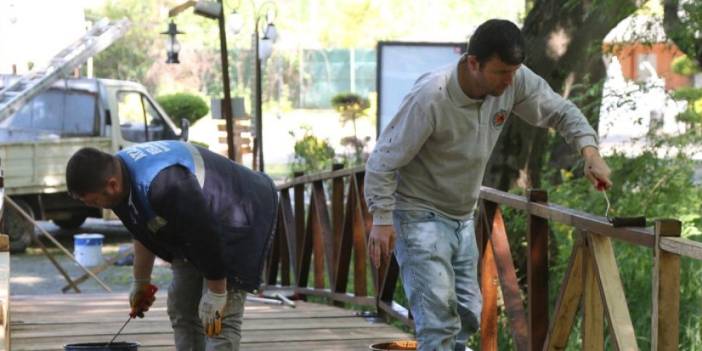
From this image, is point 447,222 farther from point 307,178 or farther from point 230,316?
point 307,178

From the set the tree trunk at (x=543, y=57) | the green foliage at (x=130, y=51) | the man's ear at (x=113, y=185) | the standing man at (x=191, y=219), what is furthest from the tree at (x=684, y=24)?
the green foliage at (x=130, y=51)

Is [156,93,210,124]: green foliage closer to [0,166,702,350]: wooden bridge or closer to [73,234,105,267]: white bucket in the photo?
[73,234,105,267]: white bucket

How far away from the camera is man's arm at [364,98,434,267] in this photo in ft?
15.2

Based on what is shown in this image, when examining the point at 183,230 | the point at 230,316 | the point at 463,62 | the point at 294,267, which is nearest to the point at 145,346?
the point at 230,316

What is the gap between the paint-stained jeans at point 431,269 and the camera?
4.80m

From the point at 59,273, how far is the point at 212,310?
10.3 meters

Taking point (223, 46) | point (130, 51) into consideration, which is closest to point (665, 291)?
point (223, 46)

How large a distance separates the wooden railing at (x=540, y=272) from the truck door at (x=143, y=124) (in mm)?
8475

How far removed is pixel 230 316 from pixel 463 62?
1283mm

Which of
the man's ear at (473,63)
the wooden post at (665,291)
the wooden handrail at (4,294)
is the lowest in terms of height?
the wooden handrail at (4,294)

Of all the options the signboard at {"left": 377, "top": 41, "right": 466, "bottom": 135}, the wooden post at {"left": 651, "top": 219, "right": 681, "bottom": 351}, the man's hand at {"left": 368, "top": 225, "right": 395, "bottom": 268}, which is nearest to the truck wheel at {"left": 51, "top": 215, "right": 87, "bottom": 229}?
the signboard at {"left": 377, "top": 41, "right": 466, "bottom": 135}

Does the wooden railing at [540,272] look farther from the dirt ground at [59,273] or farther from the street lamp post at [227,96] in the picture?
the street lamp post at [227,96]

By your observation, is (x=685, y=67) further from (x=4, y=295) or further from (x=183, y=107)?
(x=4, y=295)

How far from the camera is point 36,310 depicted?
848cm
